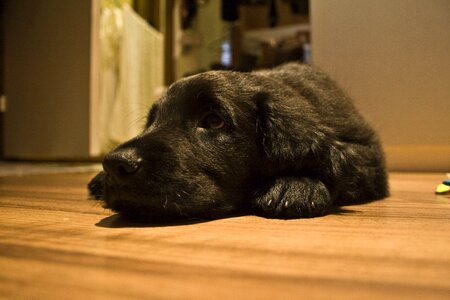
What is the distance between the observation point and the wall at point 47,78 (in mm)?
3830

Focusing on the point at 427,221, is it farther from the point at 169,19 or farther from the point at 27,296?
the point at 169,19

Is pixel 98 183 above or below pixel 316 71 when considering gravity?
below

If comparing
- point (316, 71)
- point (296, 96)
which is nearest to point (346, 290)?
point (296, 96)

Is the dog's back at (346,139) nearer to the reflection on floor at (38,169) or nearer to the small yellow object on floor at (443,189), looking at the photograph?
the small yellow object on floor at (443,189)

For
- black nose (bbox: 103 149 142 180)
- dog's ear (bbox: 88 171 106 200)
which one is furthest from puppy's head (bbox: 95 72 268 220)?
dog's ear (bbox: 88 171 106 200)

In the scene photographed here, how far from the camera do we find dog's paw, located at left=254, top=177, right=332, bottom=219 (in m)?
1.07

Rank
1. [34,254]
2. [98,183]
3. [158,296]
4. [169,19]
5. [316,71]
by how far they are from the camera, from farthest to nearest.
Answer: [169,19]
[316,71]
[98,183]
[34,254]
[158,296]

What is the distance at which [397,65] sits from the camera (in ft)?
9.25

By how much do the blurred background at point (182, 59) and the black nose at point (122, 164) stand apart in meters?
0.74

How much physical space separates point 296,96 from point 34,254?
34.1 inches

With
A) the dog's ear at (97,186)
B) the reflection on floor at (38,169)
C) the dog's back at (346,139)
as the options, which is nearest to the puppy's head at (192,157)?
the dog's back at (346,139)

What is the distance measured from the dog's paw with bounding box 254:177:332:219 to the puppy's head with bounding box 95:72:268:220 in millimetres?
71

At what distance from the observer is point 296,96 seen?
4.27 ft

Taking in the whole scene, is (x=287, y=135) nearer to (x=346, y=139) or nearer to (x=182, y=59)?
(x=346, y=139)
